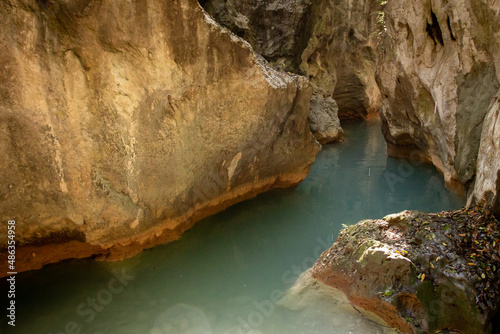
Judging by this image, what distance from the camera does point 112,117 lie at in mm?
4891

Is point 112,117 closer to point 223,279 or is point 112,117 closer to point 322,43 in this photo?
point 223,279

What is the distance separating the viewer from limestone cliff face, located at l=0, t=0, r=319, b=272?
14.0 feet

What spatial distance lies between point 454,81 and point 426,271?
3.78 meters

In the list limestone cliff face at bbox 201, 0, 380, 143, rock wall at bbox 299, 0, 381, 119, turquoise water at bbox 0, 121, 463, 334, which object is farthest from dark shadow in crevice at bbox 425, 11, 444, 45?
rock wall at bbox 299, 0, 381, 119

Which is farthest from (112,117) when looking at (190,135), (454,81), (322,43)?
(322,43)

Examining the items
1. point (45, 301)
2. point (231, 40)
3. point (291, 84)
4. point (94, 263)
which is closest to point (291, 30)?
point (291, 84)

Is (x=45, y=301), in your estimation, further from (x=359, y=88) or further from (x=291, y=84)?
(x=359, y=88)

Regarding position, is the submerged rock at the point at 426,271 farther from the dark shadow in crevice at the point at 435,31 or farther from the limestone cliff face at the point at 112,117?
the dark shadow in crevice at the point at 435,31

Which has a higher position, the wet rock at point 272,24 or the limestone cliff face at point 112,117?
the wet rock at point 272,24

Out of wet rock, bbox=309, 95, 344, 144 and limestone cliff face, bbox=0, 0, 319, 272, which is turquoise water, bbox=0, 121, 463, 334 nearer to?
limestone cliff face, bbox=0, 0, 319, 272

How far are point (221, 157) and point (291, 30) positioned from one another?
7.12m

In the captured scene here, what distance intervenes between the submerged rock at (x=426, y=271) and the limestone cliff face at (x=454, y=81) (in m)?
0.66

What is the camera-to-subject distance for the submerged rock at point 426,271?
355 centimetres

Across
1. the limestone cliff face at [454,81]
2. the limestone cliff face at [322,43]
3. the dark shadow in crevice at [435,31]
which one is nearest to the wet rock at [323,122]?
the limestone cliff face at [322,43]
